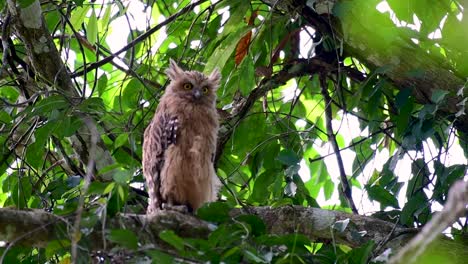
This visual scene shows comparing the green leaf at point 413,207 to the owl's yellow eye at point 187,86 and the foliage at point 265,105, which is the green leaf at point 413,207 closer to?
the foliage at point 265,105

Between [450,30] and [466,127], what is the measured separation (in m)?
0.70

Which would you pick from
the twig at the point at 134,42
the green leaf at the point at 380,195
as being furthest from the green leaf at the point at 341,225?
the twig at the point at 134,42

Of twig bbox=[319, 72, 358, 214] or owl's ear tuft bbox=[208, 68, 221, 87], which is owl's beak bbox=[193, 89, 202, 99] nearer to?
owl's ear tuft bbox=[208, 68, 221, 87]

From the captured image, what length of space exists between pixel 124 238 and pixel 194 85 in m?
2.86

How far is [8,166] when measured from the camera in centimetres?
566

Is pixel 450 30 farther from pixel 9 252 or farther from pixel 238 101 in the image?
pixel 9 252

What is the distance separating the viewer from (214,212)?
3842 mm

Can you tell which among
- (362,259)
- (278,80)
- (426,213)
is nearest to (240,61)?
(278,80)

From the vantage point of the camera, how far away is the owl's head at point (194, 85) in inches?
233

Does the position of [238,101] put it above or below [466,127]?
above

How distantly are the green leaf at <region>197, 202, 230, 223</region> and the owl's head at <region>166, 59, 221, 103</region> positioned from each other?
215cm

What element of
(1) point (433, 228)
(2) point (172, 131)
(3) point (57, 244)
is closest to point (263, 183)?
(2) point (172, 131)

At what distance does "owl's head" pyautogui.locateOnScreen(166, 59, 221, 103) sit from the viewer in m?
5.93

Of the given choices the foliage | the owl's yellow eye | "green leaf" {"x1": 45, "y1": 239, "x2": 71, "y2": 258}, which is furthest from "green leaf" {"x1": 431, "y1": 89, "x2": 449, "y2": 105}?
"green leaf" {"x1": 45, "y1": 239, "x2": 71, "y2": 258}
